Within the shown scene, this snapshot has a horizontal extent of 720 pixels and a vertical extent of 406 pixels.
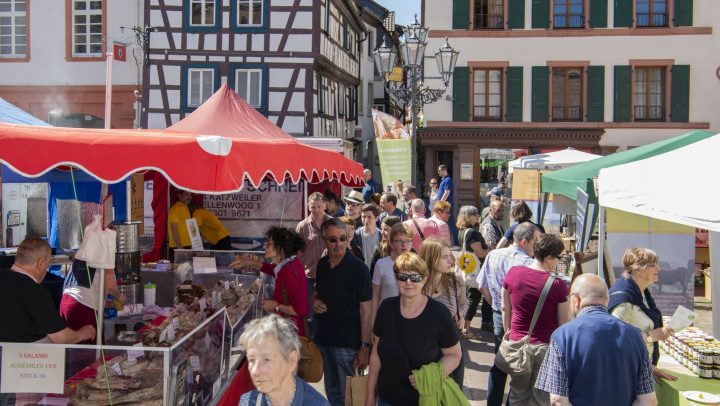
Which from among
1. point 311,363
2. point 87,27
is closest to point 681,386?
point 311,363

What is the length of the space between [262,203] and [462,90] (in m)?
14.7

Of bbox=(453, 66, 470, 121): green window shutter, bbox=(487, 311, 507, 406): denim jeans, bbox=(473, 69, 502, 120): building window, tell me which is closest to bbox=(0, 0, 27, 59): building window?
bbox=(453, 66, 470, 121): green window shutter

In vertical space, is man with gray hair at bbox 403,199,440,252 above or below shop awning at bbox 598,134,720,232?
below

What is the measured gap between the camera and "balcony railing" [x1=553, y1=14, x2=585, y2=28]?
23.6 m

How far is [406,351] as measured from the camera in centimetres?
407

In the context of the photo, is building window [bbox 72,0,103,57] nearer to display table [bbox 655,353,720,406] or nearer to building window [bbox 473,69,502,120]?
building window [bbox 473,69,502,120]

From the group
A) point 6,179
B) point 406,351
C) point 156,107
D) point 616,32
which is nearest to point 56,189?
point 6,179

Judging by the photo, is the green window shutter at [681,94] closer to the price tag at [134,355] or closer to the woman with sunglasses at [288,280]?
the woman with sunglasses at [288,280]

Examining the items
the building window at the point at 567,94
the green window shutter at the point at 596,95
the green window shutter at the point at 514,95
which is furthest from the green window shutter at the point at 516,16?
the green window shutter at the point at 596,95

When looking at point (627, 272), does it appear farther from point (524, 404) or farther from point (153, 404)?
point (153, 404)

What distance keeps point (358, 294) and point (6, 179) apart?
152 inches

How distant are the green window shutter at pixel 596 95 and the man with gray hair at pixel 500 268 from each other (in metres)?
18.5

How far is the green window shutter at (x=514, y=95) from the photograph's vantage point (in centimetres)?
2341

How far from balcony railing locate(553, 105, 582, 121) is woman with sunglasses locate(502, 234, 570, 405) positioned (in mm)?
19470
